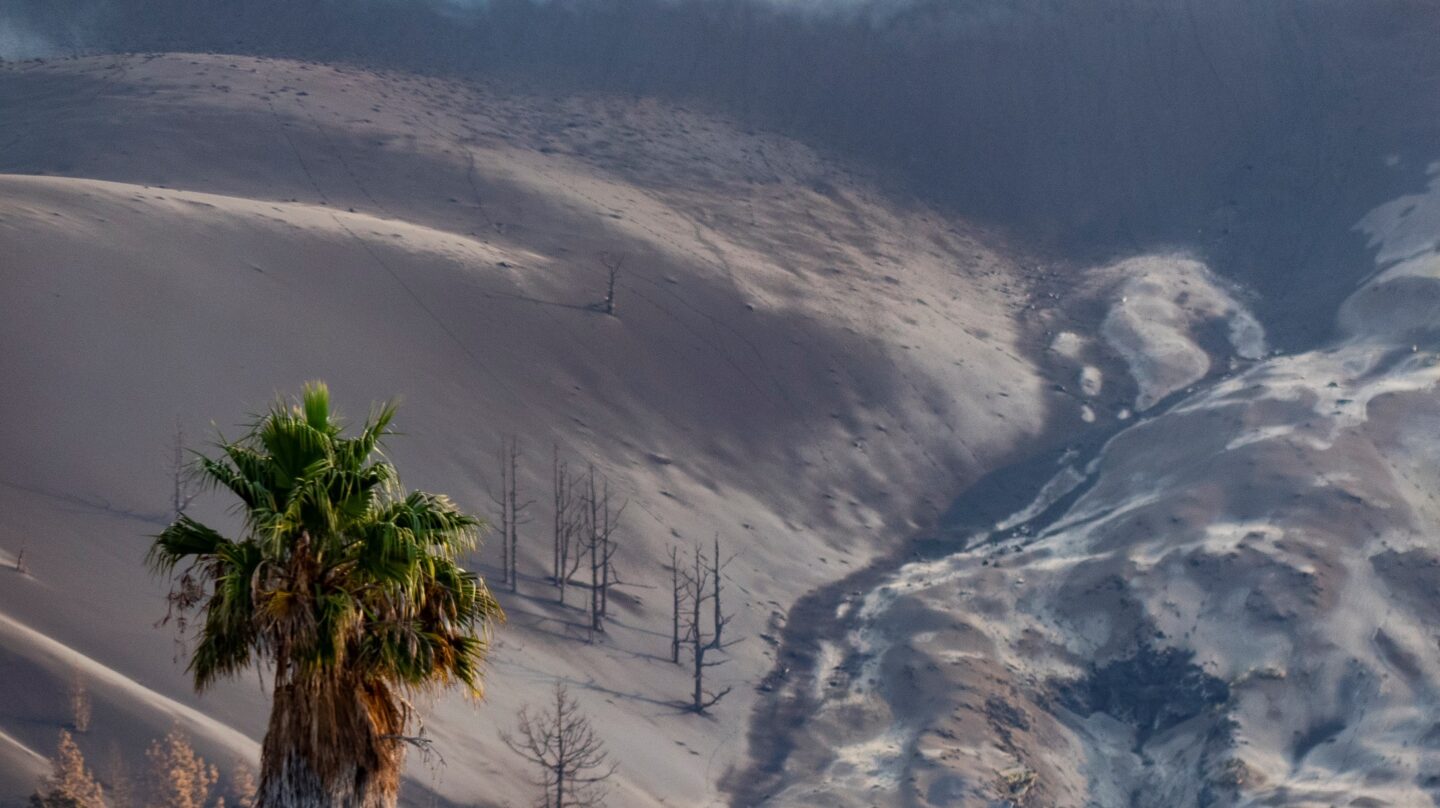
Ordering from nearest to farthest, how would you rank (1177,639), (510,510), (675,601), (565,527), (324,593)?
(324,593)
(675,601)
(1177,639)
(565,527)
(510,510)

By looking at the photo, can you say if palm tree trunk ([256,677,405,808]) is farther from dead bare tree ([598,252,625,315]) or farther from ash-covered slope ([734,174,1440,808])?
dead bare tree ([598,252,625,315])

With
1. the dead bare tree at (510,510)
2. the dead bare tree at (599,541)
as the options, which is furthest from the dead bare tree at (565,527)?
the dead bare tree at (510,510)

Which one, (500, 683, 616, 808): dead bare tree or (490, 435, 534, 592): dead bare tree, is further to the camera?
(490, 435, 534, 592): dead bare tree

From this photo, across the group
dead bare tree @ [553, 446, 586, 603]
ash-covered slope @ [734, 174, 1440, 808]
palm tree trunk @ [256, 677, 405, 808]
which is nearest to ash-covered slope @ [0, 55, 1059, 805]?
dead bare tree @ [553, 446, 586, 603]

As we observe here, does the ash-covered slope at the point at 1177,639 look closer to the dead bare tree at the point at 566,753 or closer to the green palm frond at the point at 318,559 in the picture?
the dead bare tree at the point at 566,753

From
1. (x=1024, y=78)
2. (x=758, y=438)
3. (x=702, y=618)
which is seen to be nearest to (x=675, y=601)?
(x=702, y=618)

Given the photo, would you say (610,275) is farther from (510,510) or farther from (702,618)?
(702,618)

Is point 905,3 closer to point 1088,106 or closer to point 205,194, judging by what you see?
point 1088,106
